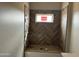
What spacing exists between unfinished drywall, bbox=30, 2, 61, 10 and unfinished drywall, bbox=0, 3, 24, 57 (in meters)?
0.10

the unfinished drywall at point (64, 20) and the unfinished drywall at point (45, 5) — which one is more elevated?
the unfinished drywall at point (45, 5)

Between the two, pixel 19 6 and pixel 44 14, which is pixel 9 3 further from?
pixel 44 14

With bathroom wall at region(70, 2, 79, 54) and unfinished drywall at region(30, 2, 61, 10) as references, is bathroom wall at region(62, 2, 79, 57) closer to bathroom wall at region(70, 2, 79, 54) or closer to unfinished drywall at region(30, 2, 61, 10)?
bathroom wall at region(70, 2, 79, 54)

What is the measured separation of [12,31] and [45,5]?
0.36 m

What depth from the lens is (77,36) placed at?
4.08ft

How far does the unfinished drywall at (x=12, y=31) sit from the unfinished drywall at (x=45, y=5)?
102 mm

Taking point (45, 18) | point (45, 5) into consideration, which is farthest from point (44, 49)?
point (45, 5)

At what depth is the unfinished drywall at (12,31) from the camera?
123 cm

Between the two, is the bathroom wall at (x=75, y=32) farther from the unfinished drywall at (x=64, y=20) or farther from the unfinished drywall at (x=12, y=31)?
the unfinished drywall at (x=12, y=31)

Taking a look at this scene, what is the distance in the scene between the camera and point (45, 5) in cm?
121

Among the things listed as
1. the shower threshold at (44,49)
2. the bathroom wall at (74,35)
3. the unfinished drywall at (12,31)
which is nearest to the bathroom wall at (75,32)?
the bathroom wall at (74,35)

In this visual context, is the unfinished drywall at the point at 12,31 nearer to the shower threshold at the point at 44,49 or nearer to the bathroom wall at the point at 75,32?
the shower threshold at the point at 44,49

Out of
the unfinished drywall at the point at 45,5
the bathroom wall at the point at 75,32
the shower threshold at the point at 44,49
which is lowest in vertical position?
the shower threshold at the point at 44,49

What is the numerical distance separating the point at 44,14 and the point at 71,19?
0.23 m
